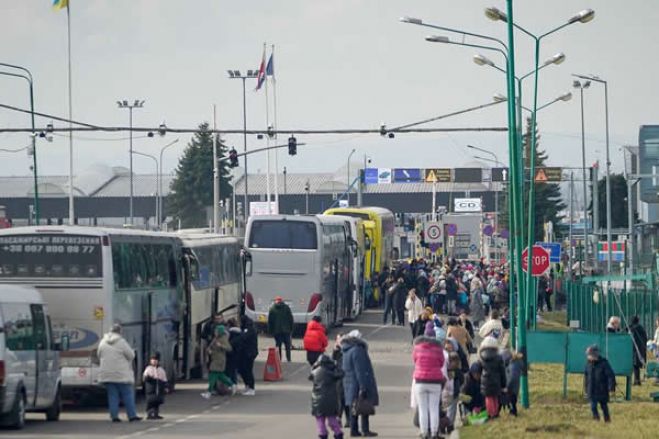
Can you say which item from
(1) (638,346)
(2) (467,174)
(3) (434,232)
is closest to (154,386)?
(1) (638,346)

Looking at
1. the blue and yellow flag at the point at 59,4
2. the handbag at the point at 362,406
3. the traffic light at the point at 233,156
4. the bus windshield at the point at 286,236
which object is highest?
the blue and yellow flag at the point at 59,4

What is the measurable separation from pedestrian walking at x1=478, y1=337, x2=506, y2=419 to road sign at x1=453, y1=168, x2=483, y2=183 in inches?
3264

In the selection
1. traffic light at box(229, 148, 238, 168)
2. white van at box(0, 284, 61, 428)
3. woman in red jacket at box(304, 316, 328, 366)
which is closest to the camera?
white van at box(0, 284, 61, 428)

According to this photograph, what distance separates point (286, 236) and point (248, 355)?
15.7 meters

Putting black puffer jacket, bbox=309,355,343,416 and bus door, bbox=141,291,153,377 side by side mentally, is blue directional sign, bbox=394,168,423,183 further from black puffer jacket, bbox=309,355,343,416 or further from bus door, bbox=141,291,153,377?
black puffer jacket, bbox=309,355,343,416

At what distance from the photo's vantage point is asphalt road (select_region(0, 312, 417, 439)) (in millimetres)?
23266

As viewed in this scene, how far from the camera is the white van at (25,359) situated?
22.7 meters

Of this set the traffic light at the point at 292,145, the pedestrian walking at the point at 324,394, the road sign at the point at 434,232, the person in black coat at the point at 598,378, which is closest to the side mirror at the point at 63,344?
the pedestrian walking at the point at 324,394

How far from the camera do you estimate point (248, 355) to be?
101ft

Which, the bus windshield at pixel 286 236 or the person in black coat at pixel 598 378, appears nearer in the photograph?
the person in black coat at pixel 598 378

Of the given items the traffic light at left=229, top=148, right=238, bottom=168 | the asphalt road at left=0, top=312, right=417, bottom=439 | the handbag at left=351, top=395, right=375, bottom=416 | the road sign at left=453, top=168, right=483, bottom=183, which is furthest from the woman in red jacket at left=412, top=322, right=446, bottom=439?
the road sign at left=453, top=168, right=483, bottom=183

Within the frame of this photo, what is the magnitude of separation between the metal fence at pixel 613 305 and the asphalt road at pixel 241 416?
283 inches

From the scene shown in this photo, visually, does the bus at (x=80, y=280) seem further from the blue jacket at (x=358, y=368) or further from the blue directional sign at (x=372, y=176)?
the blue directional sign at (x=372, y=176)

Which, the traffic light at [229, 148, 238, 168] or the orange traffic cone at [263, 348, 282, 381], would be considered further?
the traffic light at [229, 148, 238, 168]
